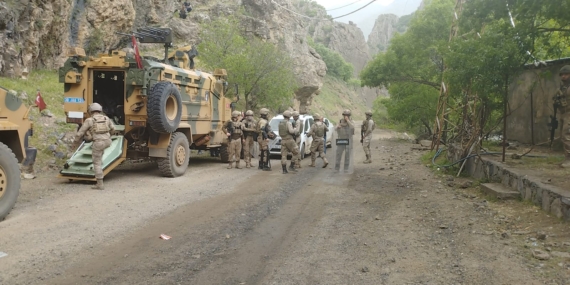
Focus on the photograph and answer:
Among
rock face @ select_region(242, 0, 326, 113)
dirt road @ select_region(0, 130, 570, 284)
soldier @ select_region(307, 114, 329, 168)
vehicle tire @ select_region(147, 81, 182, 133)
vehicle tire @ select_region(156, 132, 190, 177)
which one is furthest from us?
rock face @ select_region(242, 0, 326, 113)

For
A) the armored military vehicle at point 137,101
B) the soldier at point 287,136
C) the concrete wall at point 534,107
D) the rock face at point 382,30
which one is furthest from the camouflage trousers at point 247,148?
the rock face at point 382,30

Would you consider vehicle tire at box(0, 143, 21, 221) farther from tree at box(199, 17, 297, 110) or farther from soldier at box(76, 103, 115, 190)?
tree at box(199, 17, 297, 110)

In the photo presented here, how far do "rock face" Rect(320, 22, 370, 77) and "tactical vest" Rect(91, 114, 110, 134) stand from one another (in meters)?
87.4

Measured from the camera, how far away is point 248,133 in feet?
42.1

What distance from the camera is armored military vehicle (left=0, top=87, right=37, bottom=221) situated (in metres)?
6.16

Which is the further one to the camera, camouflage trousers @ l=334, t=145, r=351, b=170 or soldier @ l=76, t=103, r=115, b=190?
camouflage trousers @ l=334, t=145, r=351, b=170

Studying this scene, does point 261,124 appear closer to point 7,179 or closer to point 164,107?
point 164,107

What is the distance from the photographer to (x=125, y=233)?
5.80 meters

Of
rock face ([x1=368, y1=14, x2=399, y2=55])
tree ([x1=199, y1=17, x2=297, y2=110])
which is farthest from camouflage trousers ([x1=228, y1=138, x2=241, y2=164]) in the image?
rock face ([x1=368, y1=14, x2=399, y2=55])

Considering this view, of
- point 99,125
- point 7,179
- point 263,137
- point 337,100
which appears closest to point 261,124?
point 263,137

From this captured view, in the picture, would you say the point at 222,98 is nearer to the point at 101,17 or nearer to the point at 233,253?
the point at 233,253

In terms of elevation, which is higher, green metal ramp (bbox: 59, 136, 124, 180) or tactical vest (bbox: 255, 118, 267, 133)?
tactical vest (bbox: 255, 118, 267, 133)

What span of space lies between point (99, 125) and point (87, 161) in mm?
817

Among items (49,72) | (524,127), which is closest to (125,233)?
(524,127)
